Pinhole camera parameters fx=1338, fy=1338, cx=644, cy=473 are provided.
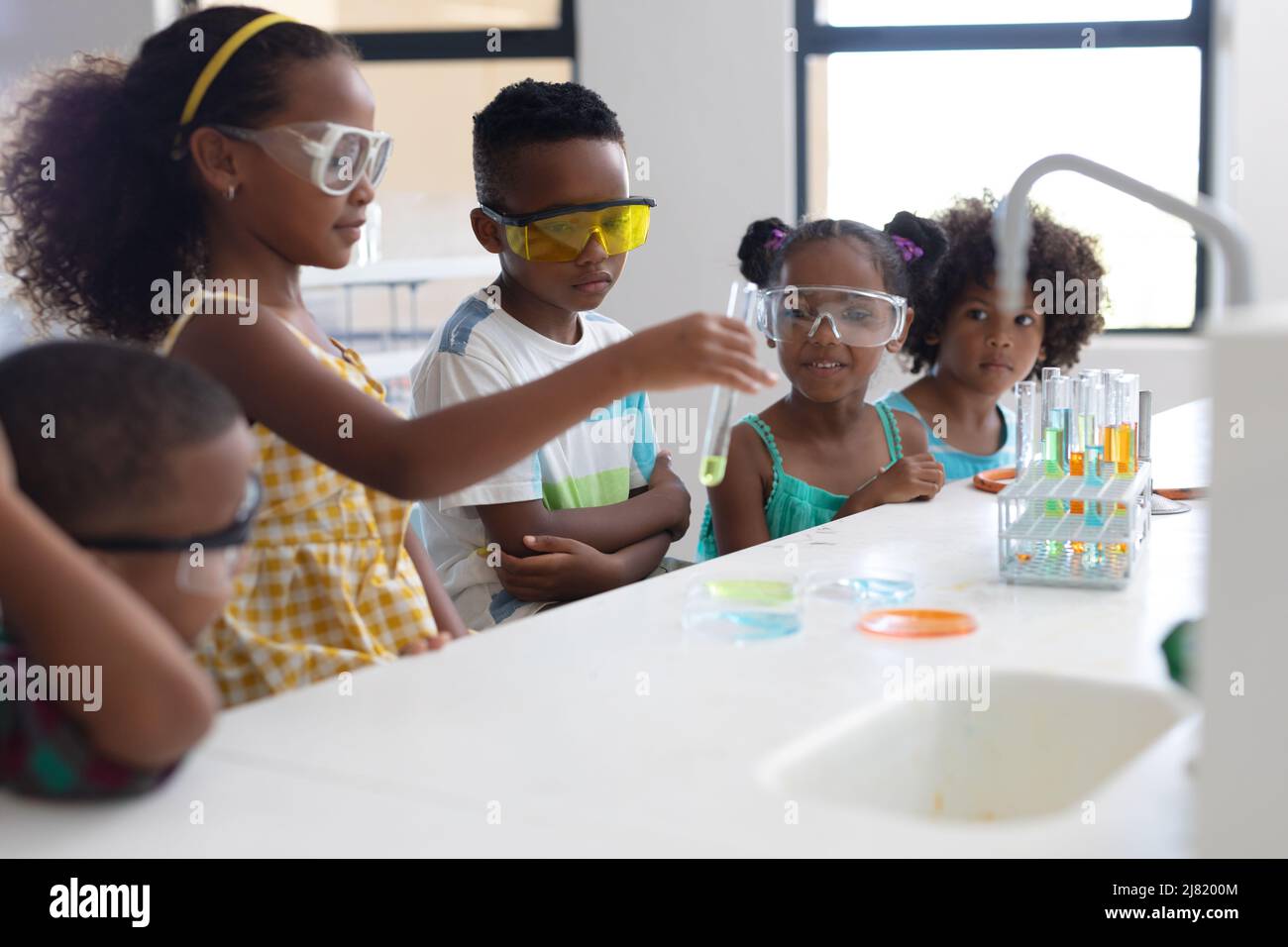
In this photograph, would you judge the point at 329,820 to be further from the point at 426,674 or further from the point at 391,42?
the point at 391,42

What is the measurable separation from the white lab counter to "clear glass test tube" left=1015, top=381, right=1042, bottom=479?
0.78ft

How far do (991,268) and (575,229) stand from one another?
0.97 m

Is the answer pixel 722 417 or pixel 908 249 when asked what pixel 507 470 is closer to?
pixel 722 417

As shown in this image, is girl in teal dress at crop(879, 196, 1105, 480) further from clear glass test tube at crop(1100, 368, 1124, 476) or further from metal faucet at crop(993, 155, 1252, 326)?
metal faucet at crop(993, 155, 1252, 326)

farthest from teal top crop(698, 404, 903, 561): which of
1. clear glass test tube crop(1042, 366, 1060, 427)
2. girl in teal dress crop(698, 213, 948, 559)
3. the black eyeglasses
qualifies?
the black eyeglasses

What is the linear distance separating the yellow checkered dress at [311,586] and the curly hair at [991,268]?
5.03ft

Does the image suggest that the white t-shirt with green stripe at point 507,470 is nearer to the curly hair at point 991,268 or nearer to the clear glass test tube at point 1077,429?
the clear glass test tube at point 1077,429

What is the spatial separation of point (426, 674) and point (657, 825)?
365 millimetres

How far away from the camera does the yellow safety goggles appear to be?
2.01 metres

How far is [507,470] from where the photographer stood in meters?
1.91

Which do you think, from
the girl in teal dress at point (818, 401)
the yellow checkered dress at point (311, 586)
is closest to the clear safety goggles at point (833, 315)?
the girl in teal dress at point (818, 401)

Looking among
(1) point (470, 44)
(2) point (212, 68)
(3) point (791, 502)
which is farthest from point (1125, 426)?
(1) point (470, 44)

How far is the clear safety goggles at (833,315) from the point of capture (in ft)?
6.81
